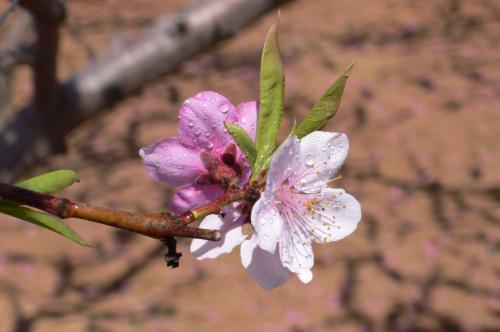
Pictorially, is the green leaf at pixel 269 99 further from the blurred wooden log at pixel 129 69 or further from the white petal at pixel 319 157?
the blurred wooden log at pixel 129 69

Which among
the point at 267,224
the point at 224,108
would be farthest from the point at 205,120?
the point at 267,224

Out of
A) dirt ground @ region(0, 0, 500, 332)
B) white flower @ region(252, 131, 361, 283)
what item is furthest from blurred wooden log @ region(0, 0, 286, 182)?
white flower @ region(252, 131, 361, 283)

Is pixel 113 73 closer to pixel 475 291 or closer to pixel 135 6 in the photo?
pixel 475 291

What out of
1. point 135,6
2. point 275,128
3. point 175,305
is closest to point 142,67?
point 275,128

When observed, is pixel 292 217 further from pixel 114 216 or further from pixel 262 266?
pixel 114 216

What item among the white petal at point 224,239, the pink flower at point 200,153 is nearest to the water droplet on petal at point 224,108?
the pink flower at point 200,153

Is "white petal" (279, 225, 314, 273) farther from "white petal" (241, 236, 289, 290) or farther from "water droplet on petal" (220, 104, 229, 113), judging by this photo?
"water droplet on petal" (220, 104, 229, 113)

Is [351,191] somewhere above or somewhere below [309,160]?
below
